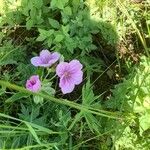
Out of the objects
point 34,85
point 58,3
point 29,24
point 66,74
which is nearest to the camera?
point 34,85

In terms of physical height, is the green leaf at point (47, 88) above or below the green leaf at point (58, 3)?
below

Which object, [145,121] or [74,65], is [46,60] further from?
[145,121]

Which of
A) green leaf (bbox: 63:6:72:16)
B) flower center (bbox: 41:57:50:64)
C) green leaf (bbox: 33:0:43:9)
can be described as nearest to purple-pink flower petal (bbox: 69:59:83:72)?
flower center (bbox: 41:57:50:64)

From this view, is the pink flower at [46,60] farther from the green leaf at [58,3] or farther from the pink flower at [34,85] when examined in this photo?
the green leaf at [58,3]

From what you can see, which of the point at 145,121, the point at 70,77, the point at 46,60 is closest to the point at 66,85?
the point at 70,77

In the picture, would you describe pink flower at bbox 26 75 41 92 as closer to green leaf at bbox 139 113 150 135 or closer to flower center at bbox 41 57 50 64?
flower center at bbox 41 57 50 64

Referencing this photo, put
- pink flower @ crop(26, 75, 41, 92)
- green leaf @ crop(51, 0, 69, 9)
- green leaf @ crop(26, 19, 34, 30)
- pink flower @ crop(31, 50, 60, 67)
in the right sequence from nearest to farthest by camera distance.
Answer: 1. pink flower @ crop(26, 75, 41, 92)
2. pink flower @ crop(31, 50, 60, 67)
3. green leaf @ crop(51, 0, 69, 9)
4. green leaf @ crop(26, 19, 34, 30)

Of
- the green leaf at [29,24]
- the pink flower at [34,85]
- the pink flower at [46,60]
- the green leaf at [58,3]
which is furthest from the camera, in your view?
the green leaf at [29,24]

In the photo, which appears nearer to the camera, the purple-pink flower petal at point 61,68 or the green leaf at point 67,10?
the purple-pink flower petal at point 61,68

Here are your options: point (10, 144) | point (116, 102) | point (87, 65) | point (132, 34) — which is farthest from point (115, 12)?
point (10, 144)

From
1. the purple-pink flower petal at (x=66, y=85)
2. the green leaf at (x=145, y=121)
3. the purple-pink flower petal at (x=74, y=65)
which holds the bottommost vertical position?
the green leaf at (x=145, y=121)

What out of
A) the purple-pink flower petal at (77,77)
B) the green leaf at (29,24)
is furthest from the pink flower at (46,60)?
the green leaf at (29,24)

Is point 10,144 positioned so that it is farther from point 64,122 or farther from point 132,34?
point 132,34
